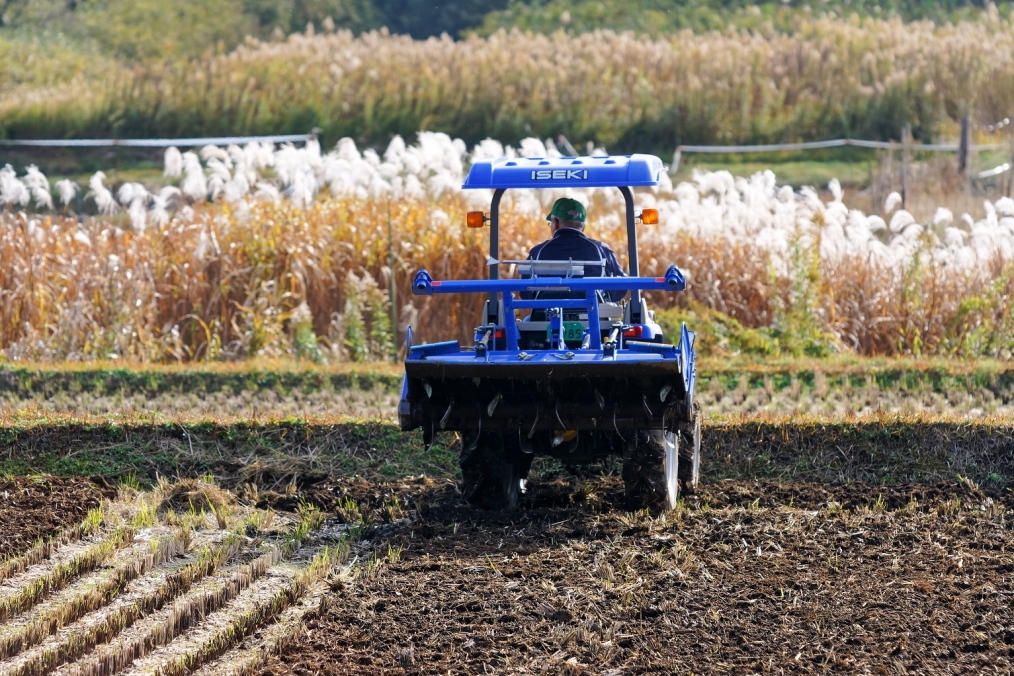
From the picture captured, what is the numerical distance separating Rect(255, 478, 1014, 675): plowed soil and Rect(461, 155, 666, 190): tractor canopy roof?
1.91 m

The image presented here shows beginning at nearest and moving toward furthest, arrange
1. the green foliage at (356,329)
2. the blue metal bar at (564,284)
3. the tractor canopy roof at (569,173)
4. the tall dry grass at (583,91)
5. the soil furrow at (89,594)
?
the soil furrow at (89,594), the blue metal bar at (564,284), the tractor canopy roof at (569,173), the green foliage at (356,329), the tall dry grass at (583,91)

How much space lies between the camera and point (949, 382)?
11.4 m

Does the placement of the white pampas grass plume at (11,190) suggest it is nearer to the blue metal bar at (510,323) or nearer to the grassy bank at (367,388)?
the grassy bank at (367,388)

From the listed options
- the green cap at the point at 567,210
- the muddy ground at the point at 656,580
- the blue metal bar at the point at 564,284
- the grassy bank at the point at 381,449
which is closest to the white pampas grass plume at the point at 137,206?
the grassy bank at the point at 381,449

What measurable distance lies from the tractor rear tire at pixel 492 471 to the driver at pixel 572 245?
1162mm

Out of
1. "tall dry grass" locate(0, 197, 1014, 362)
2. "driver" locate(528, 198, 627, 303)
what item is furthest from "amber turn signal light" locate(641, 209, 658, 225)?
"tall dry grass" locate(0, 197, 1014, 362)

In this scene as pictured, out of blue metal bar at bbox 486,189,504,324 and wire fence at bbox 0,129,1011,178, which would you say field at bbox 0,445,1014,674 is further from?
wire fence at bbox 0,129,1011,178

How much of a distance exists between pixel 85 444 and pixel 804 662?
6049mm

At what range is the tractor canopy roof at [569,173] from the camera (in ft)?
26.4

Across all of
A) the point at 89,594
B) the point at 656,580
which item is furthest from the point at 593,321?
the point at 89,594

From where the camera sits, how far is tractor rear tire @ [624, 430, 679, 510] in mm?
7902

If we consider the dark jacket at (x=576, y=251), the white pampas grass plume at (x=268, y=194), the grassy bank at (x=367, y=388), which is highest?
the white pampas grass plume at (x=268, y=194)

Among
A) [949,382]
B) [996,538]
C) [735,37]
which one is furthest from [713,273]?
[735,37]

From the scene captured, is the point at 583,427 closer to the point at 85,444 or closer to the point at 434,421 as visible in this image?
the point at 434,421
